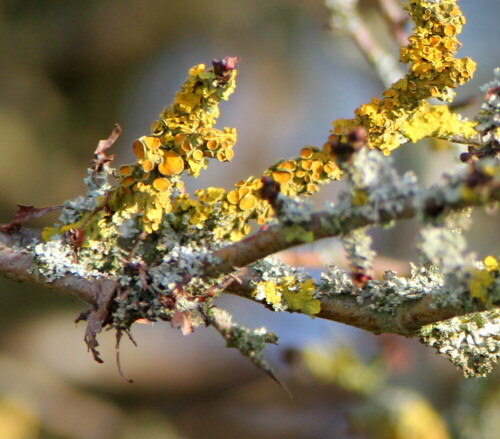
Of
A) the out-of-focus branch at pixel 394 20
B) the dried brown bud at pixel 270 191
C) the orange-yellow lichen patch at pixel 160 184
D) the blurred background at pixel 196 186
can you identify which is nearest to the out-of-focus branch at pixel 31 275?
the orange-yellow lichen patch at pixel 160 184

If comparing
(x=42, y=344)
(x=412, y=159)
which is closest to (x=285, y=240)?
(x=412, y=159)

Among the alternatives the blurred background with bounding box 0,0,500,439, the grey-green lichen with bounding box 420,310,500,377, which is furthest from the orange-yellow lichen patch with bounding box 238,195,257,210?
the blurred background with bounding box 0,0,500,439

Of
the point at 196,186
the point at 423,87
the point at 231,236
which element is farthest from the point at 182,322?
the point at 196,186

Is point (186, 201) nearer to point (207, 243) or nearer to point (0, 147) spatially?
point (207, 243)

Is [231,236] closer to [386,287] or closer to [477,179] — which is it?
[386,287]

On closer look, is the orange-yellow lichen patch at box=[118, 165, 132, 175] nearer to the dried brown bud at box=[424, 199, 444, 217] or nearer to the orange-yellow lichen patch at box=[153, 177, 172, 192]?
the orange-yellow lichen patch at box=[153, 177, 172, 192]
